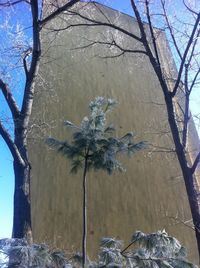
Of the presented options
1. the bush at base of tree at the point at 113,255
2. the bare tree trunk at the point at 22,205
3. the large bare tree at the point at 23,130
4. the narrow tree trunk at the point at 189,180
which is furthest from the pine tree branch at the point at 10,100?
the bush at base of tree at the point at 113,255

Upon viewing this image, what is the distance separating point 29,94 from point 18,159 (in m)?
1.06

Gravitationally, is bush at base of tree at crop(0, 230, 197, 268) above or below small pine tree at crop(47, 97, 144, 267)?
below

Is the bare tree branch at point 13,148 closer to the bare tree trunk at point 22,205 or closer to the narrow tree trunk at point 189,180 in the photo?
the bare tree trunk at point 22,205

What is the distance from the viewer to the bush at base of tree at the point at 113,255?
2.18 metres

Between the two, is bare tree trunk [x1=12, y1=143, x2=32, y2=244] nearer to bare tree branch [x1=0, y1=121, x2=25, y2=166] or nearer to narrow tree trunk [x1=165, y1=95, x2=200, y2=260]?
bare tree branch [x1=0, y1=121, x2=25, y2=166]

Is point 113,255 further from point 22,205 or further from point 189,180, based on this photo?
point 189,180

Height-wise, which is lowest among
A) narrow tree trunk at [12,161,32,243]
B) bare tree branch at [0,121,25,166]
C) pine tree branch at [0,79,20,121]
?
narrow tree trunk at [12,161,32,243]

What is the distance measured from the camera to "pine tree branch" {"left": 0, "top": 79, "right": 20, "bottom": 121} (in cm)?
416

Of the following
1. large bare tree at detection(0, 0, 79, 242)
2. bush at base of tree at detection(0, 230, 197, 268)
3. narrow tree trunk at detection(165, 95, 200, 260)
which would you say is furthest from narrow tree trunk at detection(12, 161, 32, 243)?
narrow tree trunk at detection(165, 95, 200, 260)

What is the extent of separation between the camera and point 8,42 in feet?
16.7

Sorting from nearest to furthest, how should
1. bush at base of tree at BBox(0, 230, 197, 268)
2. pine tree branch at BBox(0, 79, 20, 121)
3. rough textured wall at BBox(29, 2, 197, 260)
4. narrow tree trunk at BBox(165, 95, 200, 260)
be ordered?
bush at base of tree at BBox(0, 230, 197, 268), narrow tree trunk at BBox(165, 95, 200, 260), pine tree branch at BBox(0, 79, 20, 121), rough textured wall at BBox(29, 2, 197, 260)

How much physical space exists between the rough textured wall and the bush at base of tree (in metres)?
1.83

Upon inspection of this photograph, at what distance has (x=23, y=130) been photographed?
4.05m

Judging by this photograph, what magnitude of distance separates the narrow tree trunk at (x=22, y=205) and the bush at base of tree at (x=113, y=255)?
33.8 inches
